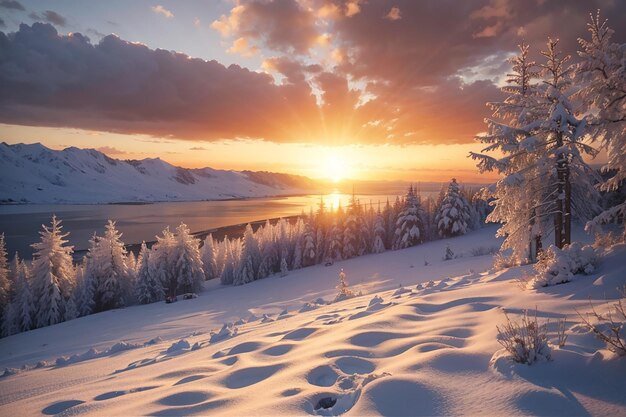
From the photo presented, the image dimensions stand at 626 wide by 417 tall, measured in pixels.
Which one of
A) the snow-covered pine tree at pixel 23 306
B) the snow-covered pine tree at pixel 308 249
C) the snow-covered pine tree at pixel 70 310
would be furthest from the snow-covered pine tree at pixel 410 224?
the snow-covered pine tree at pixel 23 306

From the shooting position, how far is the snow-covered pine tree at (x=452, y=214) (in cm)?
5091

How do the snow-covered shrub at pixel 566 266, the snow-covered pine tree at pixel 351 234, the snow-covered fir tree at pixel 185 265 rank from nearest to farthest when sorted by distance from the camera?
1. the snow-covered shrub at pixel 566 266
2. the snow-covered fir tree at pixel 185 265
3. the snow-covered pine tree at pixel 351 234

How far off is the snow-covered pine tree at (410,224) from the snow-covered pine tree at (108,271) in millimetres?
38589

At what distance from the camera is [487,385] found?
3.53 m

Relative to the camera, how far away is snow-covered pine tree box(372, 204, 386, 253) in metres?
52.4

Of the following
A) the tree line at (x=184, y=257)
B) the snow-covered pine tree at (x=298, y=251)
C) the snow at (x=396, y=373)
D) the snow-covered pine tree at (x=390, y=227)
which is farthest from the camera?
the snow-covered pine tree at (x=390, y=227)

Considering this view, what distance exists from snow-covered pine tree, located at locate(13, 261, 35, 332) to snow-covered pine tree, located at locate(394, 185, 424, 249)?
46068 mm

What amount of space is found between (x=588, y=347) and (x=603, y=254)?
20.9 ft

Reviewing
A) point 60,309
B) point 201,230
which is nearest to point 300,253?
point 60,309

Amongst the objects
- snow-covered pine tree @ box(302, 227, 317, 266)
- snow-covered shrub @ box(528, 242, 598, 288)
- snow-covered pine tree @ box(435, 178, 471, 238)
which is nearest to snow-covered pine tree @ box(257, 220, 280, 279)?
snow-covered pine tree @ box(302, 227, 317, 266)

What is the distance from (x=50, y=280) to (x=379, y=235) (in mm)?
42911

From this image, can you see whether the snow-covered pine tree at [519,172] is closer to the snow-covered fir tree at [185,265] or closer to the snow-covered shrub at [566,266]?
the snow-covered shrub at [566,266]

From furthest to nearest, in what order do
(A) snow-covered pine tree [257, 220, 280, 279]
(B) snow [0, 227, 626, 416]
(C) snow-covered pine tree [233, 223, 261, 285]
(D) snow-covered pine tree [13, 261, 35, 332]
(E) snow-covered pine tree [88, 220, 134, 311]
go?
(A) snow-covered pine tree [257, 220, 280, 279] < (C) snow-covered pine tree [233, 223, 261, 285] < (E) snow-covered pine tree [88, 220, 134, 311] < (D) snow-covered pine tree [13, 261, 35, 332] < (B) snow [0, 227, 626, 416]

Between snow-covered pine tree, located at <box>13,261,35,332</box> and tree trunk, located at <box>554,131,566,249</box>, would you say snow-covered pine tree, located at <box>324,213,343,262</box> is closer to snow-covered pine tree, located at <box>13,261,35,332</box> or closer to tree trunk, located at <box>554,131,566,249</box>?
snow-covered pine tree, located at <box>13,261,35,332</box>
